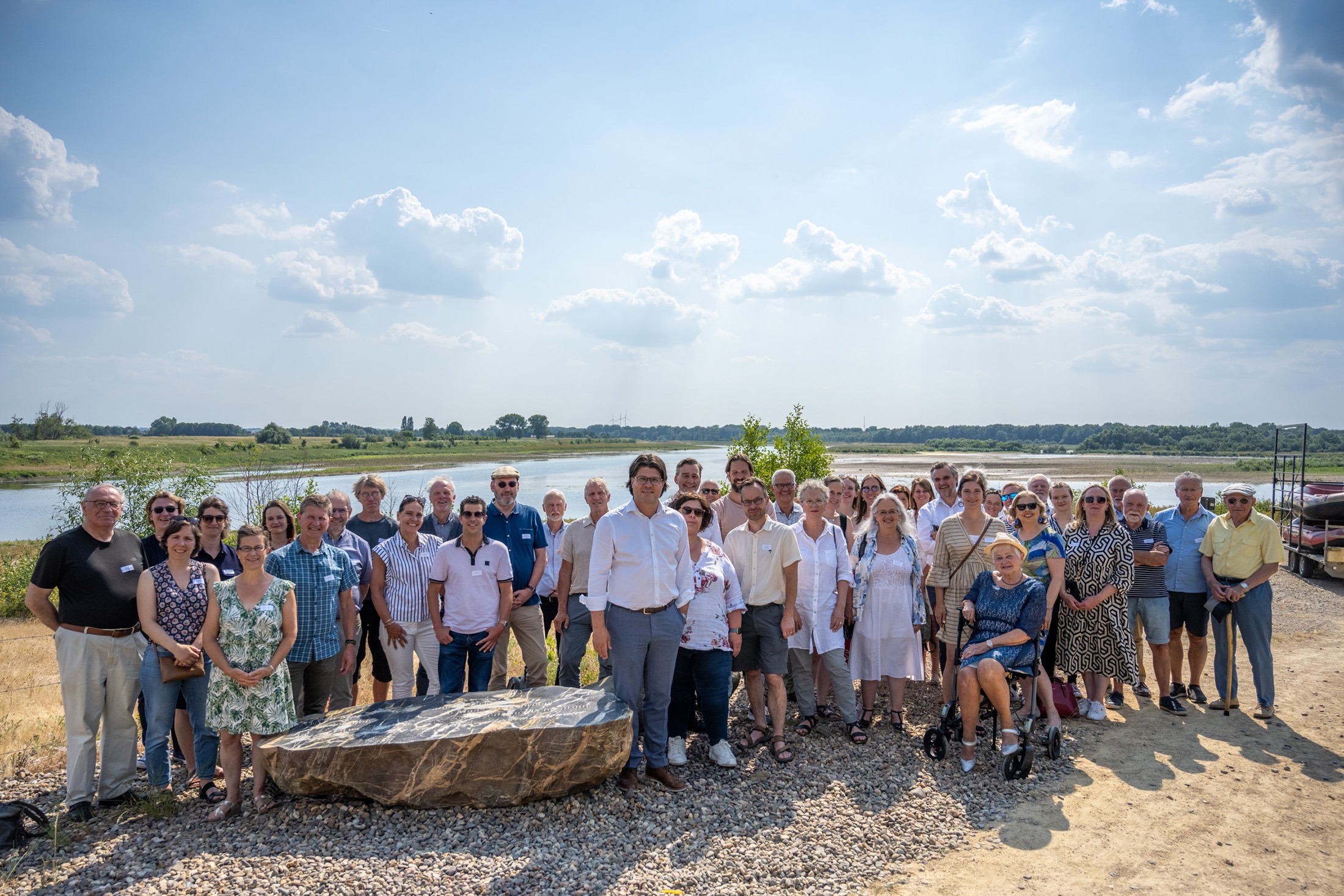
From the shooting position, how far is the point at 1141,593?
21.9ft

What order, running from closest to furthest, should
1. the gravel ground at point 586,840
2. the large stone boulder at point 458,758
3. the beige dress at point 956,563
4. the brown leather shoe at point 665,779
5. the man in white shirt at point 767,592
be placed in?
the gravel ground at point 586,840, the large stone boulder at point 458,758, the brown leather shoe at point 665,779, the man in white shirt at point 767,592, the beige dress at point 956,563

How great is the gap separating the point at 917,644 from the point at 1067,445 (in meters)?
109

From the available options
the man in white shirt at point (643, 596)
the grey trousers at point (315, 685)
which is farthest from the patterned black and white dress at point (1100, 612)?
the grey trousers at point (315, 685)

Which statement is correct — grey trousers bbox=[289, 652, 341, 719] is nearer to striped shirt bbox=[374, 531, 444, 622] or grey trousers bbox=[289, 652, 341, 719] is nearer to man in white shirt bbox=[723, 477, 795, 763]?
striped shirt bbox=[374, 531, 444, 622]

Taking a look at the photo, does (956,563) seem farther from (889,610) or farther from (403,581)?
(403,581)

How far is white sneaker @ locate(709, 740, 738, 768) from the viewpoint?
17.1 ft

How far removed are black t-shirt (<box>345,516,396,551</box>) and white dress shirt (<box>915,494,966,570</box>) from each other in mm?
4922

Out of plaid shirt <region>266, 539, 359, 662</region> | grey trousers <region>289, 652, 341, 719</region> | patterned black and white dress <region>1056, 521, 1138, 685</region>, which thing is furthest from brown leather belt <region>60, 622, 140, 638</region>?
patterned black and white dress <region>1056, 521, 1138, 685</region>

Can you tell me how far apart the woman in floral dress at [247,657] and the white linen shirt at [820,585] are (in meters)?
3.65

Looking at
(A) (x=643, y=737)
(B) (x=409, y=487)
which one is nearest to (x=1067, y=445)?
(B) (x=409, y=487)

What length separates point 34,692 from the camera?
30.3 ft

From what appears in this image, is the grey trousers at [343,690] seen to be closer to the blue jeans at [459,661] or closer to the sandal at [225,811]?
the blue jeans at [459,661]

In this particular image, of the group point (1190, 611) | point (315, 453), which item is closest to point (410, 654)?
point (1190, 611)

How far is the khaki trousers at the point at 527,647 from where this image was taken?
A: 6125 millimetres
